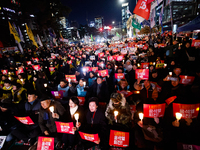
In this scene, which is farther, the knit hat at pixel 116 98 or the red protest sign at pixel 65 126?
the knit hat at pixel 116 98

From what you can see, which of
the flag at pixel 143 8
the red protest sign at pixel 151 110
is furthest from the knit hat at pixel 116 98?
the flag at pixel 143 8

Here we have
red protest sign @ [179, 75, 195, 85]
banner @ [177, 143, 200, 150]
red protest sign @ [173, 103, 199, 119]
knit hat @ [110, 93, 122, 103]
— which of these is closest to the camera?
banner @ [177, 143, 200, 150]

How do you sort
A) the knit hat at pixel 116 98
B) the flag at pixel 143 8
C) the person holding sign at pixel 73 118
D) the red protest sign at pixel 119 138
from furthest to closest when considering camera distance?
the flag at pixel 143 8 → the person holding sign at pixel 73 118 → the knit hat at pixel 116 98 → the red protest sign at pixel 119 138

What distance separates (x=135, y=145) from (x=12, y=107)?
4.57 metres

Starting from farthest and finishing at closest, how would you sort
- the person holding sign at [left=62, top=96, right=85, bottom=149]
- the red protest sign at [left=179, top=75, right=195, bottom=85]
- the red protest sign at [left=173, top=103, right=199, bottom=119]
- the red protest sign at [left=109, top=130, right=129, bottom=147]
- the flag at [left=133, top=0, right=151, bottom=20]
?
the flag at [left=133, top=0, right=151, bottom=20] < the red protest sign at [left=179, top=75, right=195, bottom=85] < the person holding sign at [left=62, top=96, right=85, bottom=149] < the red protest sign at [left=173, top=103, right=199, bottom=119] < the red protest sign at [left=109, top=130, right=129, bottom=147]

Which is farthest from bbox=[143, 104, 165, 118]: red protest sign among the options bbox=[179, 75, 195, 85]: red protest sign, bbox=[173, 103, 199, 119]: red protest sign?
bbox=[179, 75, 195, 85]: red protest sign

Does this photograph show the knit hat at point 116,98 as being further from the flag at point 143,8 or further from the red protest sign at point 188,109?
the flag at point 143,8

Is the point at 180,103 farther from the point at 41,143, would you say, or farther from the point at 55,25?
the point at 55,25

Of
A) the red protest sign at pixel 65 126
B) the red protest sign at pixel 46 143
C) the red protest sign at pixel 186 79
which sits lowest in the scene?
the red protest sign at pixel 46 143

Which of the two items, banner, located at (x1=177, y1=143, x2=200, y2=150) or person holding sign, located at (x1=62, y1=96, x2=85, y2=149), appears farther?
person holding sign, located at (x1=62, y1=96, x2=85, y2=149)

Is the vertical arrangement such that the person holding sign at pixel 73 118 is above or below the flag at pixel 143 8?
below

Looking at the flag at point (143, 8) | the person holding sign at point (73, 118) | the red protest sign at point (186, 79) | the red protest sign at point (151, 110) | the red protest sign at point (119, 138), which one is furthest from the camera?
the flag at point (143, 8)

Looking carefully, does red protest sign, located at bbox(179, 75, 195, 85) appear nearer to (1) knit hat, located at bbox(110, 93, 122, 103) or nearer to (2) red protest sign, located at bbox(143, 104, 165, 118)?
(2) red protest sign, located at bbox(143, 104, 165, 118)

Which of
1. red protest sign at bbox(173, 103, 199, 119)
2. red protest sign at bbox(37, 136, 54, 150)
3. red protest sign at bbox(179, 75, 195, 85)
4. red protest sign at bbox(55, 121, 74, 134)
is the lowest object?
red protest sign at bbox(37, 136, 54, 150)
